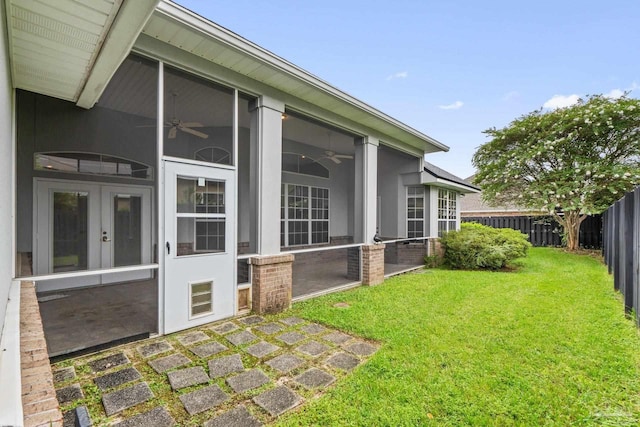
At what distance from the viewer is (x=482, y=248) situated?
877 cm

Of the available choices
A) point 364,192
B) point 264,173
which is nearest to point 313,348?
point 264,173

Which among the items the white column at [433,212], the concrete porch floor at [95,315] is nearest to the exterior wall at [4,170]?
the concrete porch floor at [95,315]

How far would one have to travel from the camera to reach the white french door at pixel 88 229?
18.0 feet

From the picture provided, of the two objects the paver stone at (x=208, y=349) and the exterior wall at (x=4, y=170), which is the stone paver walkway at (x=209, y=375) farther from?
the exterior wall at (x=4, y=170)

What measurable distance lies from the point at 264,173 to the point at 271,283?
5.65 feet

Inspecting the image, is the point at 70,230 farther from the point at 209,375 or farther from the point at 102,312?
the point at 209,375

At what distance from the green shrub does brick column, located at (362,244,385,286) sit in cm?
344

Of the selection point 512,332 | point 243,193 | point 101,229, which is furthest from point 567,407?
point 101,229

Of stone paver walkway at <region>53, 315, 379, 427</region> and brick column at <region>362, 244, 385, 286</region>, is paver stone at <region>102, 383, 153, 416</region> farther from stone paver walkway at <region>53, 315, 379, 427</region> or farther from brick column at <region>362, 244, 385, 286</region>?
brick column at <region>362, 244, 385, 286</region>

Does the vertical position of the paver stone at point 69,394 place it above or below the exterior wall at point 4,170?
below

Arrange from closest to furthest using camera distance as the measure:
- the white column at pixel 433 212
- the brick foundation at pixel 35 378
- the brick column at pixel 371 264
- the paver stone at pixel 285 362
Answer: the brick foundation at pixel 35 378, the paver stone at pixel 285 362, the brick column at pixel 371 264, the white column at pixel 433 212

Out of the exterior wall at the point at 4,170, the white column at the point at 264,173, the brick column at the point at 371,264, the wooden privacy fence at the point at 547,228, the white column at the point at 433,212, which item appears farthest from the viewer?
the wooden privacy fence at the point at 547,228

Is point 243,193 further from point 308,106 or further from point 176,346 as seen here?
point 176,346

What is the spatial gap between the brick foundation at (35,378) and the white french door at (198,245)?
4.97ft
